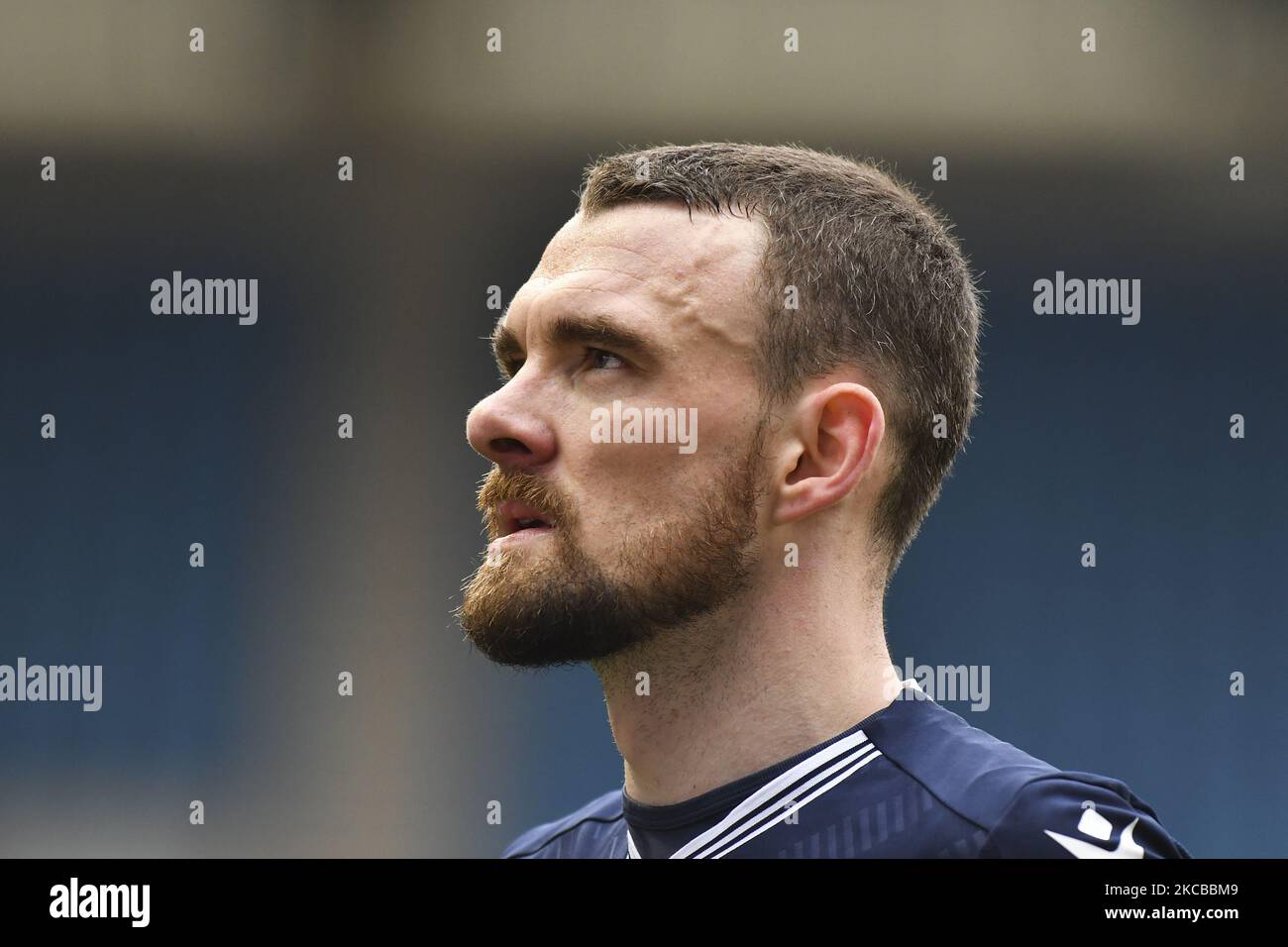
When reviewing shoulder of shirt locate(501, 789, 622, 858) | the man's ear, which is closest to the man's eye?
the man's ear

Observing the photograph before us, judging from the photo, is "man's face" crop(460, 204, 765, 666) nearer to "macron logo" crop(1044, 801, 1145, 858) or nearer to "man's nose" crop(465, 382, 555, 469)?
"man's nose" crop(465, 382, 555, 469)

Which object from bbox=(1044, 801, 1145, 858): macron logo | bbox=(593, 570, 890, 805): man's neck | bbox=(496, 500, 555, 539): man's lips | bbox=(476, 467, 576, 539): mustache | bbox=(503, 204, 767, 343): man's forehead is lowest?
bbox=(1044, 801, 1145, 858): macron logo

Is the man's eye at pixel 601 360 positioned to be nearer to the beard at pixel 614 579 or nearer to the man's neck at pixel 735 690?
the beard at pixel 614 579

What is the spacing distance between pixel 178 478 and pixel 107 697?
1296 millimetres

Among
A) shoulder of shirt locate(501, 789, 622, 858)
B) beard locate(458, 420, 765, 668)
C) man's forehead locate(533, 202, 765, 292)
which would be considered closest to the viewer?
beard locate(458, 420, 765, 668)

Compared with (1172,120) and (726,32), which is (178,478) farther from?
(1172,120)

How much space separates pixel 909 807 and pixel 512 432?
3.60ft

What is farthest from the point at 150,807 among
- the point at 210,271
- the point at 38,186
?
the point at 38,186

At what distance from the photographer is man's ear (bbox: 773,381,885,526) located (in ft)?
8.50

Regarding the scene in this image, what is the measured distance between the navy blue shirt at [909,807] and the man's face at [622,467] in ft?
1.28

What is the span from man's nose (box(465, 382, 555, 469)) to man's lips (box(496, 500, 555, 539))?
0.09 metres

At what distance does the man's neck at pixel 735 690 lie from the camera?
2.57 meters

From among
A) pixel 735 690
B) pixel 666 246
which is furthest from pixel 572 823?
pixel 666 246

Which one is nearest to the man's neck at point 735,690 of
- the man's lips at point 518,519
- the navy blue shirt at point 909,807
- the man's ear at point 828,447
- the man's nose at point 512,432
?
the navy blue shirt at point 909,807
